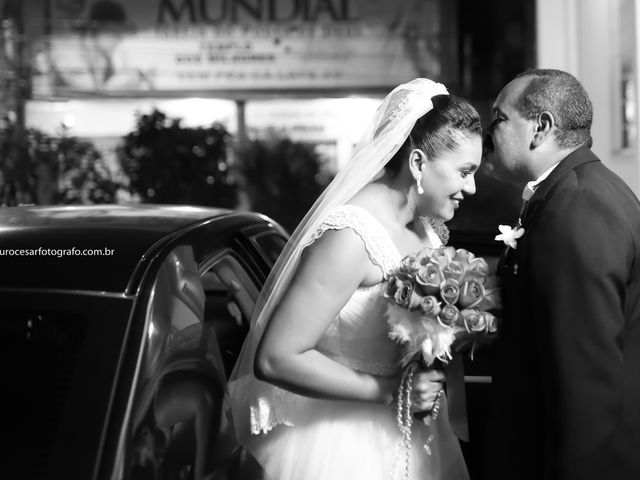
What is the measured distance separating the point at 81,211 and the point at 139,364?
894mm

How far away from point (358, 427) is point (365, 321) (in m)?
0.32

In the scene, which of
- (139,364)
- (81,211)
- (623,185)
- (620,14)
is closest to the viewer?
(139,364)

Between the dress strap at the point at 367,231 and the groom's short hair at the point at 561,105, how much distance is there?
486 mm

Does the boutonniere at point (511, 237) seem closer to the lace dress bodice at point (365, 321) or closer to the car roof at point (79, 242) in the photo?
the lace dress bodice at point (365, 321)

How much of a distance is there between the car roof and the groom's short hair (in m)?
0.96

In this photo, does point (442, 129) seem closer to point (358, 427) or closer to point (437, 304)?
point (437, 304)

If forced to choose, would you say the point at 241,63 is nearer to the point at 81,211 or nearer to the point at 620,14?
the point at 620,14

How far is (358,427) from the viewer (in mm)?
2982

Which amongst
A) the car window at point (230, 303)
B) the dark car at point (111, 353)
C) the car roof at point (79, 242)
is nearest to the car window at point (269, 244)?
the car window at point (230, 303)

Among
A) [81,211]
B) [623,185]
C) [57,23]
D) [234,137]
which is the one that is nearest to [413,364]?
[623,185]

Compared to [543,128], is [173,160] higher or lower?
lower

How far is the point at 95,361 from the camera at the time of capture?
7.72 ft

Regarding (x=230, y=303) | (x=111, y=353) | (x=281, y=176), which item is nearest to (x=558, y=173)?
(x=111, y=353)

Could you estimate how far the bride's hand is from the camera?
2.80m
